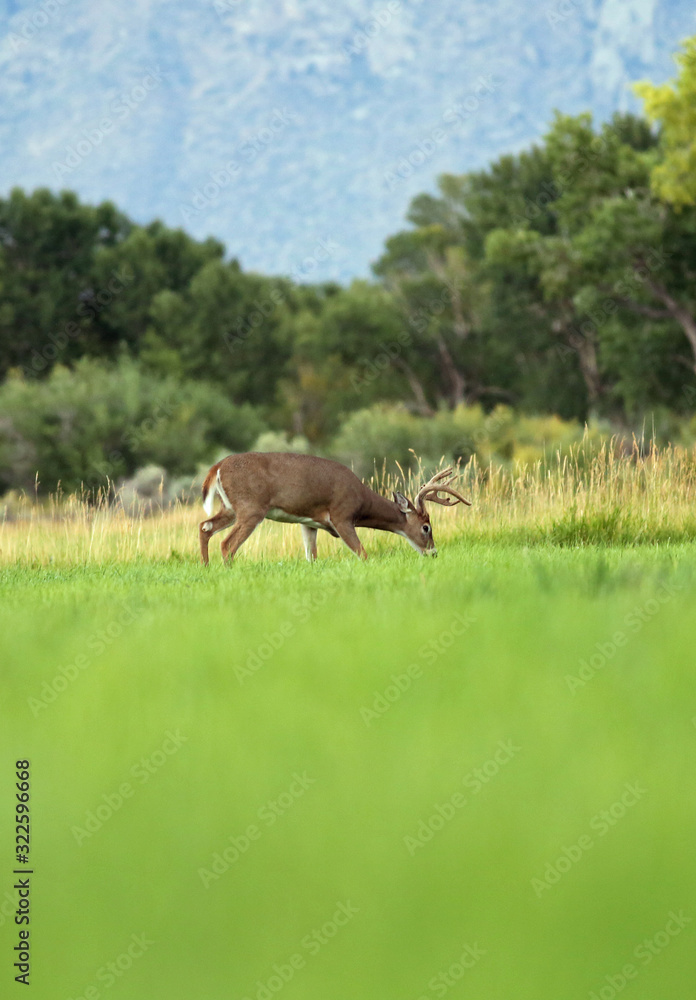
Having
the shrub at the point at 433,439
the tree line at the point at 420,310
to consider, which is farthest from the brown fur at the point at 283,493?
the tree line at the point at 420,310

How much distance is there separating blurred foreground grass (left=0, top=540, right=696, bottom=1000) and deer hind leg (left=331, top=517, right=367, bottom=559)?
409cm

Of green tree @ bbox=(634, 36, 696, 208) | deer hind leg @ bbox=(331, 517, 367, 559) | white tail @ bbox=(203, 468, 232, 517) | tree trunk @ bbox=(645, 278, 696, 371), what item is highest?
green tree @ bbox=(634, 36, 696, 208)

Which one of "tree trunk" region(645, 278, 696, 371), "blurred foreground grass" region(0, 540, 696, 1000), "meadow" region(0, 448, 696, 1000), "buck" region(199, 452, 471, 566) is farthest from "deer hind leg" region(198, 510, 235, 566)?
"tree trunk" region(645, 278, 696, 371)

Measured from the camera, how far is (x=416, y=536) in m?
11.0

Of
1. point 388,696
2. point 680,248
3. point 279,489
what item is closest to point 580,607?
point 388,696

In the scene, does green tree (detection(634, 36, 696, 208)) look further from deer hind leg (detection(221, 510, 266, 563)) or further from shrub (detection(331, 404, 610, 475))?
deer hind leg (detection(221, 510, 266, 563))

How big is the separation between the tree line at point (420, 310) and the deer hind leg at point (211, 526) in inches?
891

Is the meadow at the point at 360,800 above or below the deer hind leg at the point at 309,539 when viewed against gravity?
above

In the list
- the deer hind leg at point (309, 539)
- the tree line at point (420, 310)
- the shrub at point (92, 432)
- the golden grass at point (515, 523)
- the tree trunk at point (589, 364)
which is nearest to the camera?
the deer hind leg at point (309, 539)

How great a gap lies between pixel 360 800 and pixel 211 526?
7123mm

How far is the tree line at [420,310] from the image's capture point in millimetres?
33625

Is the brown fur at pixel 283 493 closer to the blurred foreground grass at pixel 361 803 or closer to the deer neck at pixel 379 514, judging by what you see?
the deer neck at pixel 379 514

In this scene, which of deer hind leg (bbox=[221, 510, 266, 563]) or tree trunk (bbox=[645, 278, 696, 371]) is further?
tree trunk (bbox=[645, 278, 696, 371])

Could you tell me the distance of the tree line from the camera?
110ft
